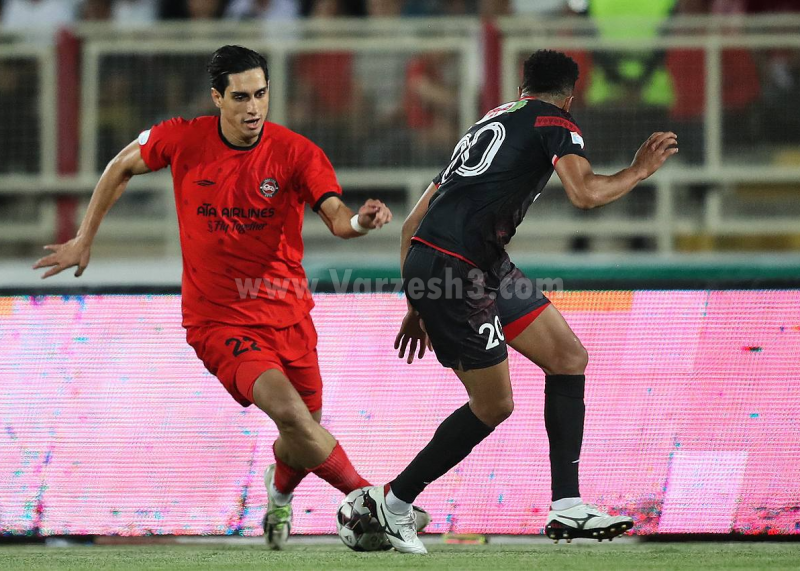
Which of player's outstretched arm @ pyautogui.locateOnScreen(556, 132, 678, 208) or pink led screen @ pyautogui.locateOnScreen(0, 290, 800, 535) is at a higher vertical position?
player's outstretched arm @ pyautogui.locateOnScreen(556, 132, 678, 208)

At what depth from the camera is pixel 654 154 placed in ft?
15.4

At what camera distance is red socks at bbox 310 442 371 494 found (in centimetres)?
526

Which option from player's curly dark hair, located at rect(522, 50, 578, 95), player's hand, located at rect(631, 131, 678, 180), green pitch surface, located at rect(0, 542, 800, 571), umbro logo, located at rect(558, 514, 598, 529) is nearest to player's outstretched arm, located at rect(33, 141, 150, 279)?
green pitch surface, located at rect(0, 542, 800, 571)

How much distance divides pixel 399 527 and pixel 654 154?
1.84 m

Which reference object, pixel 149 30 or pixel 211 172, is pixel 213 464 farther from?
pixel 149 30

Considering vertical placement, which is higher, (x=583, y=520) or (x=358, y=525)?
(x=583, y=520)

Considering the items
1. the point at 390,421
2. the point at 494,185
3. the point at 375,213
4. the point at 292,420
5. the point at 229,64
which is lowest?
the point at 390,421

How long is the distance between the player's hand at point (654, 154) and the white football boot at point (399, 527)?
1.70 metres

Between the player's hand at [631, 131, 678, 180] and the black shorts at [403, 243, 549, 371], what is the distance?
76cm

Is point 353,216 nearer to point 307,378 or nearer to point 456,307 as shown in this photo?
point 456,307

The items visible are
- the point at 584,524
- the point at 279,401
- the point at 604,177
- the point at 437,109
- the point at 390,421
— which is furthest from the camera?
the point at 437,109

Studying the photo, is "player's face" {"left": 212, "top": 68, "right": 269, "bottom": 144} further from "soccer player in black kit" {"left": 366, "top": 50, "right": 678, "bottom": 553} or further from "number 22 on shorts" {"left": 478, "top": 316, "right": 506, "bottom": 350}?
"number 22 on shorts" {"left": 478, "top": 316, "right": 506, "bottom": 350}

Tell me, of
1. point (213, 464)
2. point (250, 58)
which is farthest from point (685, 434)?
point (250, 58)

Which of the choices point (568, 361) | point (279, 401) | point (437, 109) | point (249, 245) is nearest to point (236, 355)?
point (279, 401)
